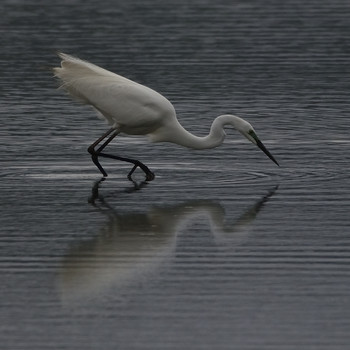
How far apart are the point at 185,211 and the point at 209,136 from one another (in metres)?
2.40

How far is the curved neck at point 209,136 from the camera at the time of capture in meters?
16.1

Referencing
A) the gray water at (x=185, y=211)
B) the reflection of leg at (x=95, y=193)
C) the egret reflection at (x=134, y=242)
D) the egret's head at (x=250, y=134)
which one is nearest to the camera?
the gray water at (x=185, y=211)

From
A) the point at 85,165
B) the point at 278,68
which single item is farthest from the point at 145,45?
the point at 85,165

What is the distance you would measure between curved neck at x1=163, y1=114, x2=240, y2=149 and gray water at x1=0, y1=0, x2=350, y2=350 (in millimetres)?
275

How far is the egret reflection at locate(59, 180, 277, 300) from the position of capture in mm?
11211

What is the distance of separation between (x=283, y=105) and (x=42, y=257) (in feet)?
30.1

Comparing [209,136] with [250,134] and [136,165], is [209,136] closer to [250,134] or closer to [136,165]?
[250,134]

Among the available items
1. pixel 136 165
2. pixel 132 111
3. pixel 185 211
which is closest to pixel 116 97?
pixel 132 111

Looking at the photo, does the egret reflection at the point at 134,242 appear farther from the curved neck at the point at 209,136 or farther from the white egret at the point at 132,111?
the curved neck at the point at 209,136

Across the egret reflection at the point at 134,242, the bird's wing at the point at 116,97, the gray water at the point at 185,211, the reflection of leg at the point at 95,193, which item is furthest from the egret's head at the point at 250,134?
the reflection of leg at the point at 95,193

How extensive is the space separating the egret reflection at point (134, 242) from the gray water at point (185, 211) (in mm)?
23

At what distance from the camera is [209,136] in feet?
53.4

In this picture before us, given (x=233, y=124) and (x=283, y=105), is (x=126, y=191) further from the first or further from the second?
(x=283, y=105)

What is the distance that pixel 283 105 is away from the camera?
20.7 meters
